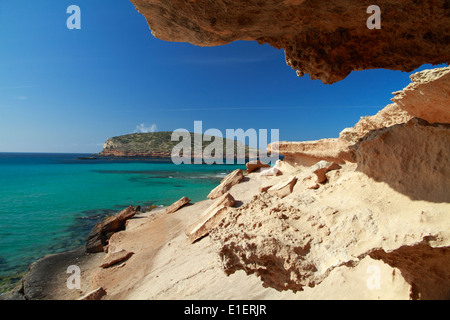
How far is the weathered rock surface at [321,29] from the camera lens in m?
2.35

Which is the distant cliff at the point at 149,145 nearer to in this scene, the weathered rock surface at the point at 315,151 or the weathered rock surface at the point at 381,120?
the weathered rock surface at the point at 315,151

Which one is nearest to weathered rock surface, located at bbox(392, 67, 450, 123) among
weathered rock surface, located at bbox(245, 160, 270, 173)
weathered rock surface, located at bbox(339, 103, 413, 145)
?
weathered rock surface, located at bbox(339, 103, 413, 145)

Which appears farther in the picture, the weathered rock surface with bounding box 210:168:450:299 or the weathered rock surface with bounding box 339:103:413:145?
the weathered rock surface with bounding box 339:103:413:145

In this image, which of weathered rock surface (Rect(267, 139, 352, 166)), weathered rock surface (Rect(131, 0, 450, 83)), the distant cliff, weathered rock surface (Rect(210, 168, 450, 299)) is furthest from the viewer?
the distant cliff

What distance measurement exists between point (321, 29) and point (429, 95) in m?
2.17

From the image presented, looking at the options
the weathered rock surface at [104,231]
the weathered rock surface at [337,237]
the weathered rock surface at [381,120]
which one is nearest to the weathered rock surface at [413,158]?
the weathered rock surface at [337,237]

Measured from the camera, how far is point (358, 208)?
7.64ft

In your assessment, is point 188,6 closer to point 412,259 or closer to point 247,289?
point 412,259

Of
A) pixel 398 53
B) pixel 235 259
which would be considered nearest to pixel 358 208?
pixel 235 259

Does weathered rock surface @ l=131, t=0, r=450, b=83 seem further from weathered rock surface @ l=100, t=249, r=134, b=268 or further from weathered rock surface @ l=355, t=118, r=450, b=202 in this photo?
weathered rock surface @ l=100, t=249, r=134, b=268

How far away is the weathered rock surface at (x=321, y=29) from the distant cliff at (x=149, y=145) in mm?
62848

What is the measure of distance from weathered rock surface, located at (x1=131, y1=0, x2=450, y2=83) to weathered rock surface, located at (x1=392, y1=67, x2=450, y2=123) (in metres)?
0.39

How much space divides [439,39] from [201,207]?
834 cm

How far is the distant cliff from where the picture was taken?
71.8 metres
